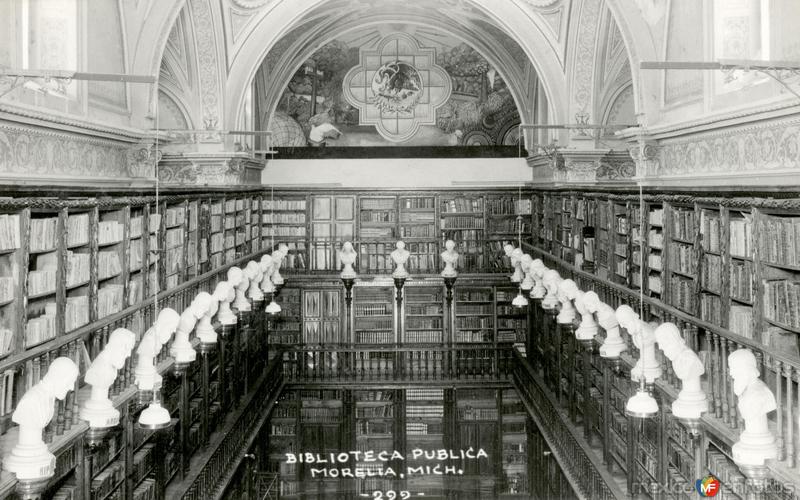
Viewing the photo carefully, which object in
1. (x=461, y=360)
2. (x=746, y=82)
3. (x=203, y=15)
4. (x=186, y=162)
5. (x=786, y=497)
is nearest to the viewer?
(x=786, y=497)

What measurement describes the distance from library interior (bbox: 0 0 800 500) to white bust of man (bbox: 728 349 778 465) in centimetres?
3

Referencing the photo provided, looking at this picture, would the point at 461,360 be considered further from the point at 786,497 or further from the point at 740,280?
the point at 786,497

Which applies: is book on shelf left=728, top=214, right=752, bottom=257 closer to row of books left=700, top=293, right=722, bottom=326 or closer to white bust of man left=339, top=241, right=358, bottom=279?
row of books left=700, top=293, right=722, bottom=326

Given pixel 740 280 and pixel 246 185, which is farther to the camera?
pixel 246 185

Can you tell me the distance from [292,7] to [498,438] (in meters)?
8.70

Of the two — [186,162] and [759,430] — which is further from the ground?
[186,162]

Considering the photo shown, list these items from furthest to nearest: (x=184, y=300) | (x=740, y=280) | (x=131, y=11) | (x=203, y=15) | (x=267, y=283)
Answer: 1. (x=203, y=15)
2. (x=267, y=283)
3. (x=131, y=11)
4. (x=184, y=300)
5. (x=740, y=280)

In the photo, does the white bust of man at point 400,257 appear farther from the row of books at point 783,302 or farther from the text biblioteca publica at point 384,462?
the row of books at point 783,302

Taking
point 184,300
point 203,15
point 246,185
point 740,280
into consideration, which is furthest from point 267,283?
→ point 740,280

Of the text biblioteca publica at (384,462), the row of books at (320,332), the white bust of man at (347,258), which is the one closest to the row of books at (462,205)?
the white bust of man at (347,258)

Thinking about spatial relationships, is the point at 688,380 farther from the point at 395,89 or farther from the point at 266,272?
the point at 395,89

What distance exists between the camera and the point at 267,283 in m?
13.2

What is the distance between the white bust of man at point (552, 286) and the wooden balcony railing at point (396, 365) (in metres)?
4.88

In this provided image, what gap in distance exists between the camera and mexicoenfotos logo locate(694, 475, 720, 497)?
7193 millimetres
